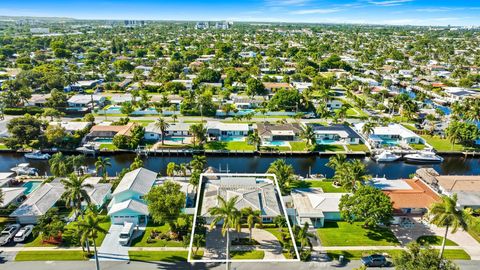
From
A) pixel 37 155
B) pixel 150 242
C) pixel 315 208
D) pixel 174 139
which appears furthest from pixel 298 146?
pixel 37 155

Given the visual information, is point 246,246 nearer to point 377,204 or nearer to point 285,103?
point 377,204

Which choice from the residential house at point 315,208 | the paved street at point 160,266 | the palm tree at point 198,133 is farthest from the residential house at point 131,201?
the palm tree at point 198,133

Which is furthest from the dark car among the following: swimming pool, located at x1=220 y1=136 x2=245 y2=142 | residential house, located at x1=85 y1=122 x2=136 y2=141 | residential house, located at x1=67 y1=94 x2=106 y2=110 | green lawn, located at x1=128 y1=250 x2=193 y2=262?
residential house, located at x1=67 y1=94 x2=106 y2=110

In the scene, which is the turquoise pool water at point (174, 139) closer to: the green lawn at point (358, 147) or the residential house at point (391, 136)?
the green lawn at point (358, 147)

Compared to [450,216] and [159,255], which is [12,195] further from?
[450,216]

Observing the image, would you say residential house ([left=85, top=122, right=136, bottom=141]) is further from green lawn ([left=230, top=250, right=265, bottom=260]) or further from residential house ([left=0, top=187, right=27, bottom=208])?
green lawn ([left=230, top=250, right=265, bottom=260])
